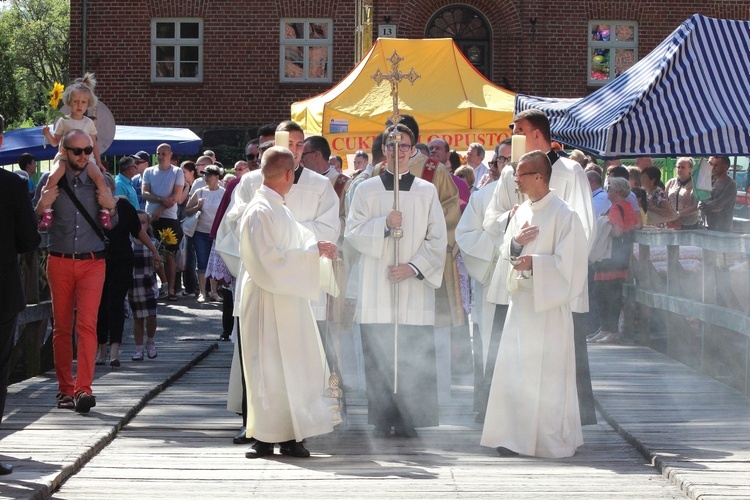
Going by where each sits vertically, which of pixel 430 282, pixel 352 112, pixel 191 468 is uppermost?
pixel 352 112

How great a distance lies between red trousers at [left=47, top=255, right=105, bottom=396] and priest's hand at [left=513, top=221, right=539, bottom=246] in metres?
3.11

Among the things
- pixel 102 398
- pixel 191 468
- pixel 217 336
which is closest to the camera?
pixel 191 468

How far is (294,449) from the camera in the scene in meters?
7.62

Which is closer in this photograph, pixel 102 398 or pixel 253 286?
pixel 253 286

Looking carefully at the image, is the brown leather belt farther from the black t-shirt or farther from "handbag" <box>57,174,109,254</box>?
the black t-shirt

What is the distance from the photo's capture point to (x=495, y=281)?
8.34m

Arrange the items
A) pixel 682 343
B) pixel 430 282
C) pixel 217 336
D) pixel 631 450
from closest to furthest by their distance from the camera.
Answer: pixel 631 450
pixel 430 282
pixel 682 343
pixel 217 336

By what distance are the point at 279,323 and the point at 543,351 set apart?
1.61 m

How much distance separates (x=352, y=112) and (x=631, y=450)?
1019cm

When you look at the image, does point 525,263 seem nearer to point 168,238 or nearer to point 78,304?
point 78,304

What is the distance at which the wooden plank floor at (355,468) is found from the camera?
6.73 metres

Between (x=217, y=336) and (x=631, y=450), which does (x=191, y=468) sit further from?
(x=217, y=336)

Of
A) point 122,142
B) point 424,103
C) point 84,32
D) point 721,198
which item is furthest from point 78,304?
point 84,32

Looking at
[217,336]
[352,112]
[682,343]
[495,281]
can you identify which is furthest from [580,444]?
[352,112]
